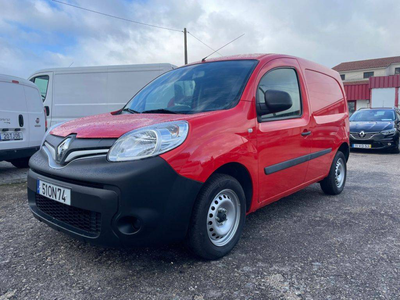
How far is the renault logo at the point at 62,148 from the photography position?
2.18m

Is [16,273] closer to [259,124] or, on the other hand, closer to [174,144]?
[174,144]

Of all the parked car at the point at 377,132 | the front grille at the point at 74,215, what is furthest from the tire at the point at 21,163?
the parked car at the point at 377,132

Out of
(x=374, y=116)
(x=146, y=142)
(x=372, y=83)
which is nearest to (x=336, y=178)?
(x=146, y=142)

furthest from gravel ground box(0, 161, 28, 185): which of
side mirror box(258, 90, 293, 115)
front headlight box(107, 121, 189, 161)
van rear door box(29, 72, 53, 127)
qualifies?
side mirror box(258, 90, 293, 115)

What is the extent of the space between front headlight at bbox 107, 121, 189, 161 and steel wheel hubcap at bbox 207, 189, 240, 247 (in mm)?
560

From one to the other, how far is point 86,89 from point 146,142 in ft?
24.0

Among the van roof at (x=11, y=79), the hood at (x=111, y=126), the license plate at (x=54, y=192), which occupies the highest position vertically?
the van roof at (x=11, y=79)

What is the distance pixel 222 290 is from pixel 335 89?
10.7 ft

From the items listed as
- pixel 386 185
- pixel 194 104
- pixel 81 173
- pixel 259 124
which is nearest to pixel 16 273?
pixel 81 173

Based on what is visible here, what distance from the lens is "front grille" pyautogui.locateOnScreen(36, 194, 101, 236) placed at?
2008mm

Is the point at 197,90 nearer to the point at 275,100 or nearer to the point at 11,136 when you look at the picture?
the point at 275,100

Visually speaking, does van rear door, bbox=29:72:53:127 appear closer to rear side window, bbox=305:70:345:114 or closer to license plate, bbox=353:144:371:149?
rear side window, bbox=305:70:345:114

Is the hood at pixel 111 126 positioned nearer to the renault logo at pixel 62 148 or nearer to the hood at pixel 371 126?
the renault logo at pixel 62 148

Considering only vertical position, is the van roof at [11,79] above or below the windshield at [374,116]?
above
